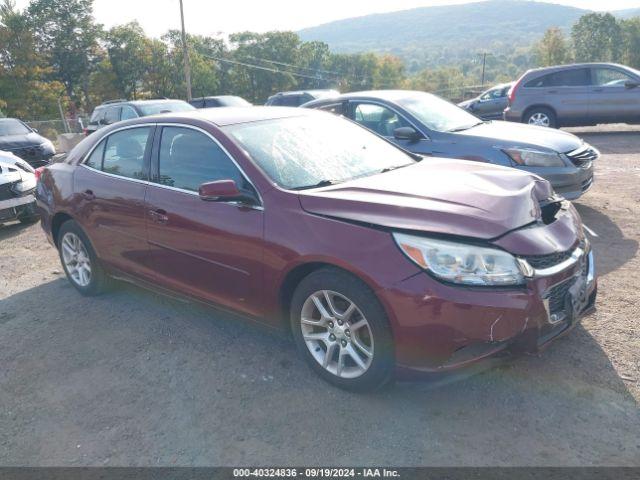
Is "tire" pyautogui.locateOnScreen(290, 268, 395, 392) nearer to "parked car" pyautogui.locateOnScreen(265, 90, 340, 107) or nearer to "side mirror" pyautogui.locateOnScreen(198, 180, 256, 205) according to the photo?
"side mirror" pyautogui.locateOnScreen(198, 180, 256, 205)

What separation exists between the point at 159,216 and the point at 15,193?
4898mm

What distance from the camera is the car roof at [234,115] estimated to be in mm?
3955

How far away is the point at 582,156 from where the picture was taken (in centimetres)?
619

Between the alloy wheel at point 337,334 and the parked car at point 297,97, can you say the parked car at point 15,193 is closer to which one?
the alloy wheel at point 337,334

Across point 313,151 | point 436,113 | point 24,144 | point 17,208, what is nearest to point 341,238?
point 313,151

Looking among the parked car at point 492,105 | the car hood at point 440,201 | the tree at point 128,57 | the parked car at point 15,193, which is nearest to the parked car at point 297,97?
the parked car at point 492,105

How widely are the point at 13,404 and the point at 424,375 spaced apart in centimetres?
255

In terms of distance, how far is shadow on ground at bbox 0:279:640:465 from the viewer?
2.72 meters

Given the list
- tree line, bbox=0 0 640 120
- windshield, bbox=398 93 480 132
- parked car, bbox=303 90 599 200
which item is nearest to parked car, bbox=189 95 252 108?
parked car, bbox=303 90 599 200

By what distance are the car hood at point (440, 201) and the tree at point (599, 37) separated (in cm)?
10709

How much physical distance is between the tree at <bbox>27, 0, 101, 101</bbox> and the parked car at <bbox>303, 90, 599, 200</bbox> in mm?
59564

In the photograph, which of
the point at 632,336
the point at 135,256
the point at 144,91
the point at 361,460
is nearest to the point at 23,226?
the point at 135,256

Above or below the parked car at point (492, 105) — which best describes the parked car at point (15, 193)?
above

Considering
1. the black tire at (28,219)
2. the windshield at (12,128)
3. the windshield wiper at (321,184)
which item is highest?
the windshield wiper at (321,184)
